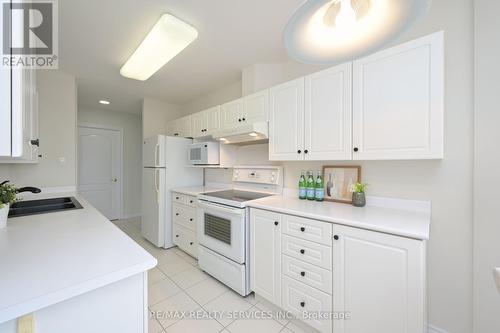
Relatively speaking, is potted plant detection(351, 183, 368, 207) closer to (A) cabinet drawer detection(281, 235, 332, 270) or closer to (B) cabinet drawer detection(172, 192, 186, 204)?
(A) cabinet drawer detection(281, 235, 332, 270)

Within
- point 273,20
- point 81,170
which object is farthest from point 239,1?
point 81,170

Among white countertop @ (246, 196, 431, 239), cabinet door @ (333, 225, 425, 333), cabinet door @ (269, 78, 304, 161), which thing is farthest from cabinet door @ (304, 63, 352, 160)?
cabinet door @ (333, 225, 425, 333)

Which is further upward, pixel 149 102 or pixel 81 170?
pixel 149 102

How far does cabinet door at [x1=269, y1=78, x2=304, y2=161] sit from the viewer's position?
6.09ft

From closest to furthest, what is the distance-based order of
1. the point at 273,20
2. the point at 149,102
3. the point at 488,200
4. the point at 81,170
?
the point at 488,200
the point at 273,20
the point at 149,102
the point at 81,170

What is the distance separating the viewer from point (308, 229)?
1482 mm

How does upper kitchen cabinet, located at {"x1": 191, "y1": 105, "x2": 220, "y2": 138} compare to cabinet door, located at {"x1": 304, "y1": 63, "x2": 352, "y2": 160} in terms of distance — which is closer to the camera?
cabinet door, located at {"x1": 304, "y1": 63, "x2": 352, "y2": 160}

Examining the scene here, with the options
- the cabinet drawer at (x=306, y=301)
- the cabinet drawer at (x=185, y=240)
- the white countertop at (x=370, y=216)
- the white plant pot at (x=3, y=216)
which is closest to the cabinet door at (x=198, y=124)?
the cabinet drawer at (x=185, y=240)

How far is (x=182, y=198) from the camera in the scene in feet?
9.36

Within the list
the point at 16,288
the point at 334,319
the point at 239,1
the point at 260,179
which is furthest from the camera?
the point at 260,179

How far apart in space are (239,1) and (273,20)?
35cm

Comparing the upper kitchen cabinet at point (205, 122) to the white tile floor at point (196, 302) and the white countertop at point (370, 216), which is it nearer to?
the white countertop at point (370, 216)

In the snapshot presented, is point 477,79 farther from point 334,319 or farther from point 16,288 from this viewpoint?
point 16,288

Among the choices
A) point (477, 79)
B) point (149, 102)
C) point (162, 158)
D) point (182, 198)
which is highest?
point (149, 102)
